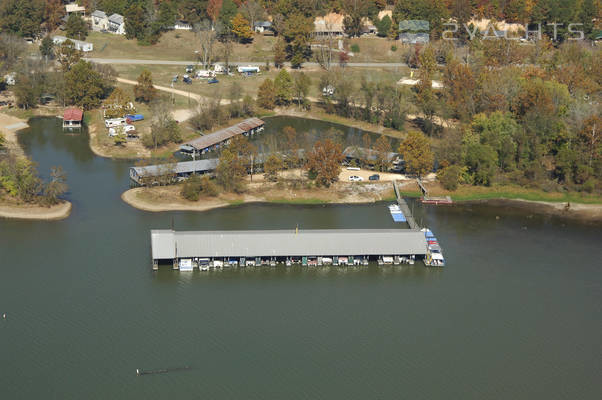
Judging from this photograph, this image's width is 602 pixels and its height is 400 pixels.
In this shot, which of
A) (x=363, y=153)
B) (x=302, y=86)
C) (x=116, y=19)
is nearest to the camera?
(x=363, y=153)

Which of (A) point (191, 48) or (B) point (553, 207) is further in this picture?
(A) point (191, 48)

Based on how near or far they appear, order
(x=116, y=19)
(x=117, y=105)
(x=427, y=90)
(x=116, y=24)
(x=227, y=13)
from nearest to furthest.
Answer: (x=117, y=105), (x=427, y=90), (x=227, y=13), (x=116, y=24), (x=116, y=19)

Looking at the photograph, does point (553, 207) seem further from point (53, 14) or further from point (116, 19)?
point (53, 14)

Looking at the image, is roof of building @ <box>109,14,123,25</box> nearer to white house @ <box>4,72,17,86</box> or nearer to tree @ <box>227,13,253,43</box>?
tree @ <box>227,13,253,43</box>

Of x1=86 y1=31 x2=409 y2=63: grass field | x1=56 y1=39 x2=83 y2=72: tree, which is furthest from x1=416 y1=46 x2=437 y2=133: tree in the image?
x1=56 y1=39 x2=83 y2=72: tree

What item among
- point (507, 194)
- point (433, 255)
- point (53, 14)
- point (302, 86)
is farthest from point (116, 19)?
point (433, 255)

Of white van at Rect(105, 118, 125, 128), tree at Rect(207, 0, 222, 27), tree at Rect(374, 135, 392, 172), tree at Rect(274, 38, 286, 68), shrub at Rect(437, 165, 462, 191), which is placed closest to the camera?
shrub at Rect(437, 165, 462, 191)

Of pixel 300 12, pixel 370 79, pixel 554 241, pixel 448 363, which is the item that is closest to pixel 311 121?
pixel 370 79

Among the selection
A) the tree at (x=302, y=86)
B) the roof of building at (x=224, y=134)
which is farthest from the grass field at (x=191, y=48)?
the roof of building at (x=224, y=134)
